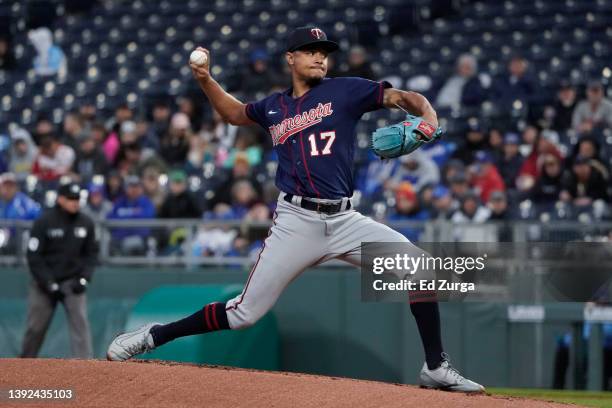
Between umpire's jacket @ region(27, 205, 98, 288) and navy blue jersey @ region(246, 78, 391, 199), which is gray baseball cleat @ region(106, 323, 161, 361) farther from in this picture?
umpire's jacket @ region(27, 205, 98, 288)

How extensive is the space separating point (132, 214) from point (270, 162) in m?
1.85

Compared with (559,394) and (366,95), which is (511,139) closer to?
(559,394)

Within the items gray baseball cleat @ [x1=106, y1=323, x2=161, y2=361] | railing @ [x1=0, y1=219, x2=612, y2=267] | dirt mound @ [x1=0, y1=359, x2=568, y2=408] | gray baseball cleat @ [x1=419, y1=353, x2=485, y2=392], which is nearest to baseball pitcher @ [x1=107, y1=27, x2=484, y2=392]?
gray baseball cleat @ [x1=419, y1=353, x2=485, y2=392]

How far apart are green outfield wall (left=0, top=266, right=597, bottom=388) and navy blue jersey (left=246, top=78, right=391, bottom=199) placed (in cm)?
402

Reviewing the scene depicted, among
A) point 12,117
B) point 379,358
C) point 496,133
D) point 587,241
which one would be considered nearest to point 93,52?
point 12,117

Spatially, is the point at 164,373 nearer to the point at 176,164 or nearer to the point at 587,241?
the point at 587,241

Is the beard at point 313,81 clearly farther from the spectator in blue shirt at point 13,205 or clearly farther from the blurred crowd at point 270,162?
the spectator in blue shirt at point 13,205

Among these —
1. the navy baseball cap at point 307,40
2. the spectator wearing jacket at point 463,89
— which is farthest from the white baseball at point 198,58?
the spectator wearing jacket at point 463,89

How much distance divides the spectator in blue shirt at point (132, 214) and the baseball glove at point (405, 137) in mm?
4745

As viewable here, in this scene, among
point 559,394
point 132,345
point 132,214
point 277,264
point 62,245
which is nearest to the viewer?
point 277,264

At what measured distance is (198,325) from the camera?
5633 millimetres

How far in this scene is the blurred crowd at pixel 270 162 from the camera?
9.79 metres

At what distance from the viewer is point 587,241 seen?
8.71 meters

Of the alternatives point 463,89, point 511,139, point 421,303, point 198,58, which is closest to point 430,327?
point 421,303
